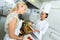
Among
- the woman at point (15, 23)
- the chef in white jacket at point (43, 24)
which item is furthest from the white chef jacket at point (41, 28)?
the woman at point (15, 23)

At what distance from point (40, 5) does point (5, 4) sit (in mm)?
311

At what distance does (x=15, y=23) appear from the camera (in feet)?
3.72

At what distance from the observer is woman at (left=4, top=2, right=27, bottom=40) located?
1132 mm

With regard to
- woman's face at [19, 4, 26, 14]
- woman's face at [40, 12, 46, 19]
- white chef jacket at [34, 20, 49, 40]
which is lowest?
white chef jacket at [34, 20, 49, 40]

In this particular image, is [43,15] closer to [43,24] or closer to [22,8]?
[43,24]

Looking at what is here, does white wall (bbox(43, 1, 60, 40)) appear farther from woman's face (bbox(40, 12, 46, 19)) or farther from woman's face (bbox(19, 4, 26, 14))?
woman's face (bbox(19, 4, 26, 14))

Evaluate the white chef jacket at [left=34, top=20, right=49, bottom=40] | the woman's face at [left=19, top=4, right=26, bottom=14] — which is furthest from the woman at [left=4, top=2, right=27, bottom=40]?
the white chef jacket at [left=34, top=20, right=49, bottom=40]

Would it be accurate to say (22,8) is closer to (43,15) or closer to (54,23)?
(43,15)

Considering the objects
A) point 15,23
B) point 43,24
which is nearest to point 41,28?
point 43,24

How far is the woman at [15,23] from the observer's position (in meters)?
1.13

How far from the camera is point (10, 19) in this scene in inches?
45.1

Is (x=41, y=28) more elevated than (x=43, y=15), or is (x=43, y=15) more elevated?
(x=43, y=15)

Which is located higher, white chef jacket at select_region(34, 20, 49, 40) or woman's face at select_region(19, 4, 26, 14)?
woman's face at select_region(19, 4, 26, 14)

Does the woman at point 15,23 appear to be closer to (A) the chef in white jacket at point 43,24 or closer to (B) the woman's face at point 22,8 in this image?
(B) the woman's face at point 22,8
